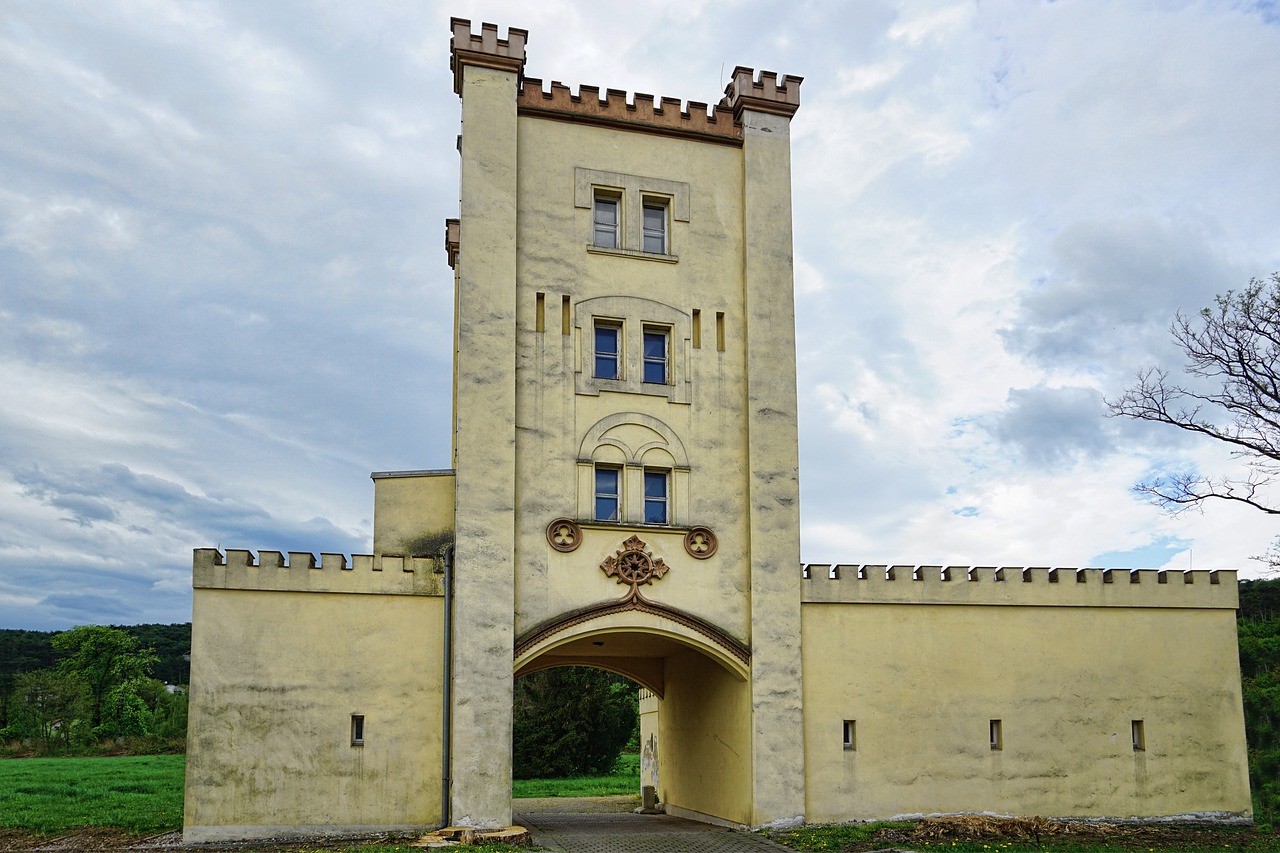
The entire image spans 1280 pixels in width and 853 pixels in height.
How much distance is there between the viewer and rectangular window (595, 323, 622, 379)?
20406 millimetres

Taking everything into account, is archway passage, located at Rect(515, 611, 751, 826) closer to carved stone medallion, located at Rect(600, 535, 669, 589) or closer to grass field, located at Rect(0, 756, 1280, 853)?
carved stone medallion, located at Rect(600, 535, 669, 589)

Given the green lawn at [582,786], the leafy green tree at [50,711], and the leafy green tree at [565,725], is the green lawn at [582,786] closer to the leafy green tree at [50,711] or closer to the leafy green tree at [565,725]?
the leafy green tree at [565,725]

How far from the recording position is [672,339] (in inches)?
817

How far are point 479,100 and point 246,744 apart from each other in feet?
39.6

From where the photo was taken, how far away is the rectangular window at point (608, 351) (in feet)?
66.9

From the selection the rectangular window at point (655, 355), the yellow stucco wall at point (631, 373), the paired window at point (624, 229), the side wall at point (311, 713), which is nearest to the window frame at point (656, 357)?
the rectangular window at point (655, 355)

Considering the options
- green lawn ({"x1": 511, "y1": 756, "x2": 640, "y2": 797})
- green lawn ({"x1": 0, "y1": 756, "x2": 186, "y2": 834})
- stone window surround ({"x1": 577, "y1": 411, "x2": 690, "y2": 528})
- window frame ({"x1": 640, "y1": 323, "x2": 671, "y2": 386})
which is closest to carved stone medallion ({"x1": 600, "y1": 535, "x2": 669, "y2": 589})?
stone window surround ({"x1": 577, "y1": 411, "x2": 690, "y2": 528})

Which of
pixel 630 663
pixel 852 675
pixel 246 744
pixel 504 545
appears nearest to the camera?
pixel 246 744

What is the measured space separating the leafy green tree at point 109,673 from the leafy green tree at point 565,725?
24829mm

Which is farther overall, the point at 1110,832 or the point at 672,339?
the point at 672,339

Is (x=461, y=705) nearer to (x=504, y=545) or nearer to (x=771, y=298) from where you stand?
(x=504, y=545)

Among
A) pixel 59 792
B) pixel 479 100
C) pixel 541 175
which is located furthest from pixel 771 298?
pixel 59 792

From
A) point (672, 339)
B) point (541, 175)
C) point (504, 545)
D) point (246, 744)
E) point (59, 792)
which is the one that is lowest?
point (59, 792)

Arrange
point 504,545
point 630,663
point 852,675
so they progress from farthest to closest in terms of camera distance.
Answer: point 630,663
point 852,675
point 504,545
